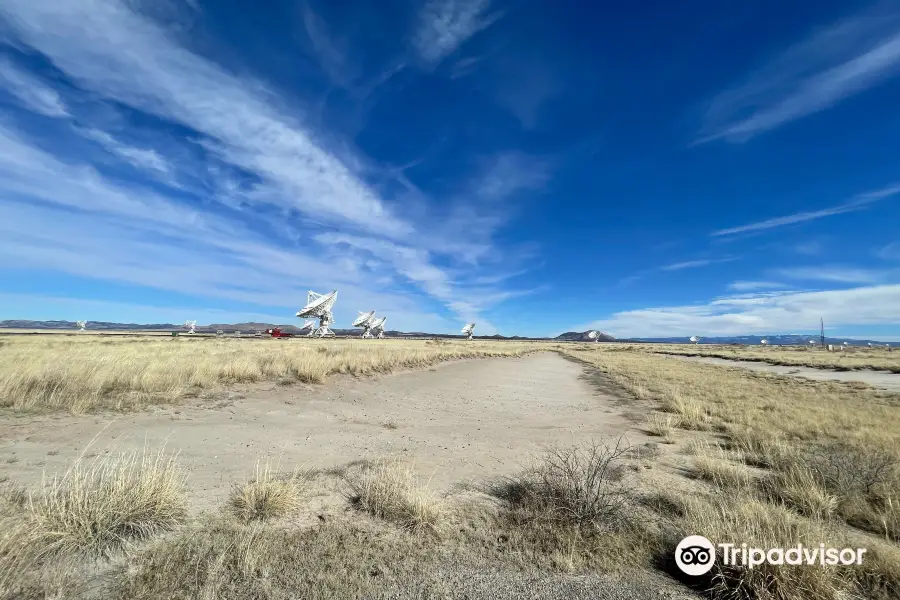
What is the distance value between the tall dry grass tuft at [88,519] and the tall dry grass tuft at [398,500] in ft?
7.29

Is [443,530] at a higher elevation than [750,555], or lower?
lower

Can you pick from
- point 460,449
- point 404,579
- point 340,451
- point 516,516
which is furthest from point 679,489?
point 340,451

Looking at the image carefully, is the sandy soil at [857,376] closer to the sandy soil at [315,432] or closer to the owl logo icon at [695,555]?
the sandy soil at [315,432]

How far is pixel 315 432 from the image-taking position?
1014 centimetres

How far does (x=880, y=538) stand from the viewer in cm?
484

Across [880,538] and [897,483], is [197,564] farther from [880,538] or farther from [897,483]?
[897,483]

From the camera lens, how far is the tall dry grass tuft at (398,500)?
196 inches

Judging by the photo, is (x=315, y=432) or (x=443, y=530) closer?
(x=443, y=530)

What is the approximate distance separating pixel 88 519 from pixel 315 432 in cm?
602

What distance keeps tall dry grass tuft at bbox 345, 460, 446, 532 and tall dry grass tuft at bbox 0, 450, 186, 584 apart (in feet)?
7.29

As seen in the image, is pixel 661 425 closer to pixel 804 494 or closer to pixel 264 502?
pixel 804 494

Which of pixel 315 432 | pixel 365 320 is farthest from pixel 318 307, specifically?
pixel 315 432

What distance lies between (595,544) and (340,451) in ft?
18.6

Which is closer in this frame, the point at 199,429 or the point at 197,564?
the point at 197,564
